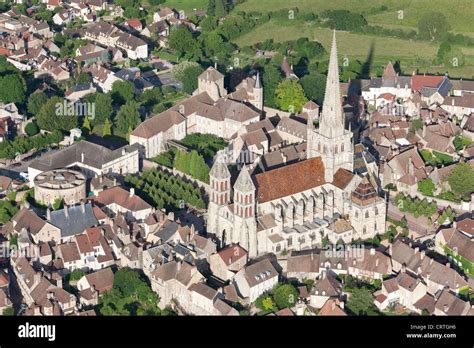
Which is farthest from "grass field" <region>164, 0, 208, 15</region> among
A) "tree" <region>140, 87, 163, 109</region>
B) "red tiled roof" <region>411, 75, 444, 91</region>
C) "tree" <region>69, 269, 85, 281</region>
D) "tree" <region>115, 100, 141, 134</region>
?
"tree" <region>69, 269, 85, 281</region>

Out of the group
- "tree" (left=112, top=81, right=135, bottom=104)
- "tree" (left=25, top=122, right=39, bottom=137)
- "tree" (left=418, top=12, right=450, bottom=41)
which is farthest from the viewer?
"tree" (left=418, top=12, right=450, bottom=41)

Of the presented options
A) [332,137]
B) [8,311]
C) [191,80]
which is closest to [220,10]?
[191,80]

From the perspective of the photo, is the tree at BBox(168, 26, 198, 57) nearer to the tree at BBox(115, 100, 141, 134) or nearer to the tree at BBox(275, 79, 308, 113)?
Result: the tree at BBox(275, 79, 308, 113)

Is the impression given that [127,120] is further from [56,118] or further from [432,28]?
[432,28]

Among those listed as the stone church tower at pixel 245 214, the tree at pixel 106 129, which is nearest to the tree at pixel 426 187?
the stone church tower at pixel 245 214

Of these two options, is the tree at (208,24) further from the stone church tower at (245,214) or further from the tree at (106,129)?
the stone church tower at (245,214)

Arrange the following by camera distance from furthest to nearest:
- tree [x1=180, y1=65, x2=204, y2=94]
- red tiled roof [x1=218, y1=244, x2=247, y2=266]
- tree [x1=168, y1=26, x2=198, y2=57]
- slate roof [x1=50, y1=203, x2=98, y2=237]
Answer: tree [x1=168, y1=26, x2=198, y2=57] < tree [x1=180, y1=65, x2=204, y2=94] < slate roof [x1=50, y1=203, x2=98, y2=237] < red tiled roof [x1=218, y1=244, x2=247, y2=266]
